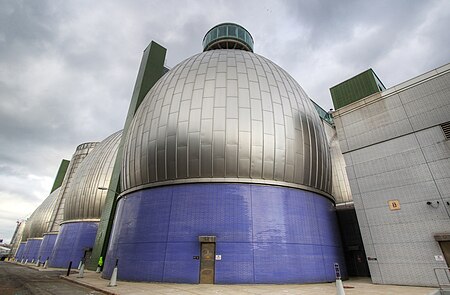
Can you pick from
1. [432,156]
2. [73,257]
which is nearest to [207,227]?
[432,156]

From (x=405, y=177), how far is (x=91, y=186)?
3582 cm

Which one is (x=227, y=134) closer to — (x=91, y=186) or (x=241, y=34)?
(x=241, y=34)

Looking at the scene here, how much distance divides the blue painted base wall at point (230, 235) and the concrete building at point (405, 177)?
145 inches

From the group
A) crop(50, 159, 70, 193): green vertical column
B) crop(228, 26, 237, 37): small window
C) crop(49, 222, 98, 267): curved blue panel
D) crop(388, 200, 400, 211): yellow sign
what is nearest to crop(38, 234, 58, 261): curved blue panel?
crop(49, 222, 98, 267): curved blue panel

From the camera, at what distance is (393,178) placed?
49.6 ft

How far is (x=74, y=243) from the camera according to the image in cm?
3038

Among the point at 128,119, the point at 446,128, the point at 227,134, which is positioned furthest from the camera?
the point at 128,119

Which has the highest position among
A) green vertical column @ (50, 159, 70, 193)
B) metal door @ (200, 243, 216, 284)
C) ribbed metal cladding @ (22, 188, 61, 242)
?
green vertical column @ (50, 159, 70, 193)

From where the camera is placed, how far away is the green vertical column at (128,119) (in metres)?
25.2

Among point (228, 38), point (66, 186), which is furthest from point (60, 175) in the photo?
point (228, 38)

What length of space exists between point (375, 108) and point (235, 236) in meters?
14.4

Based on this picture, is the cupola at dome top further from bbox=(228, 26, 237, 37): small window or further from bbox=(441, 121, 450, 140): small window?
bbox=(441, 121, 450, 140): small window

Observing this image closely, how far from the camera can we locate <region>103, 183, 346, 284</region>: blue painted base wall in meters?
13.6

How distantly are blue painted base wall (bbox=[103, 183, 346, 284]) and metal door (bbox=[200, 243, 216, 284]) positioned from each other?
1.02 feet
